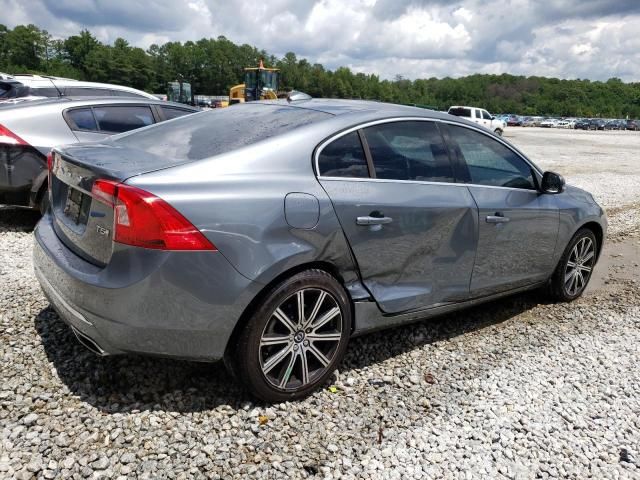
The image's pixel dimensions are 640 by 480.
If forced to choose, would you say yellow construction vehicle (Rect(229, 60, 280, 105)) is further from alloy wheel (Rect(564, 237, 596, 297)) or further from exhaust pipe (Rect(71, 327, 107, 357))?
exhaust pipe (Rect(71, 327, 107, 357))

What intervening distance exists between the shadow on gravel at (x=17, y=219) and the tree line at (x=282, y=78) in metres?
113

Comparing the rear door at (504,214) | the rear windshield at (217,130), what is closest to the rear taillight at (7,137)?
the rear windshield at (217,130)

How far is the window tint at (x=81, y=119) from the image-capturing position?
19.8ft

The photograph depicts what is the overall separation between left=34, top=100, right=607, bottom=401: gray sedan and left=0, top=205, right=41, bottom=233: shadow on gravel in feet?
11.0

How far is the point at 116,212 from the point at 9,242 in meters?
3.86

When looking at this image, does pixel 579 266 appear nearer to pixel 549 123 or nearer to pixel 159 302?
pixel 159 302

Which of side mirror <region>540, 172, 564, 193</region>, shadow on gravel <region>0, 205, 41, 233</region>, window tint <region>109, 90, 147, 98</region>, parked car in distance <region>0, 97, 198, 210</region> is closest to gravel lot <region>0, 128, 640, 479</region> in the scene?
side mirror <region>540, 172, 564, 193</region>

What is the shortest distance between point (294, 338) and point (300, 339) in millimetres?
45

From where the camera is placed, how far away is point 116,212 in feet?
8.16

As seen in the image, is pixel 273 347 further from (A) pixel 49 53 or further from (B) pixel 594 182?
(A) pixel 49 53

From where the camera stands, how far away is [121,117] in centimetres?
653

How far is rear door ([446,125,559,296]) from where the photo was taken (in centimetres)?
374

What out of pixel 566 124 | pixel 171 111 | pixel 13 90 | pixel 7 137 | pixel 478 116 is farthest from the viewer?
pixel 566 124

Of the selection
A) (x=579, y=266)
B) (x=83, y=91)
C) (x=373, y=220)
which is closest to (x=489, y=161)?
(x=373, y=220)
